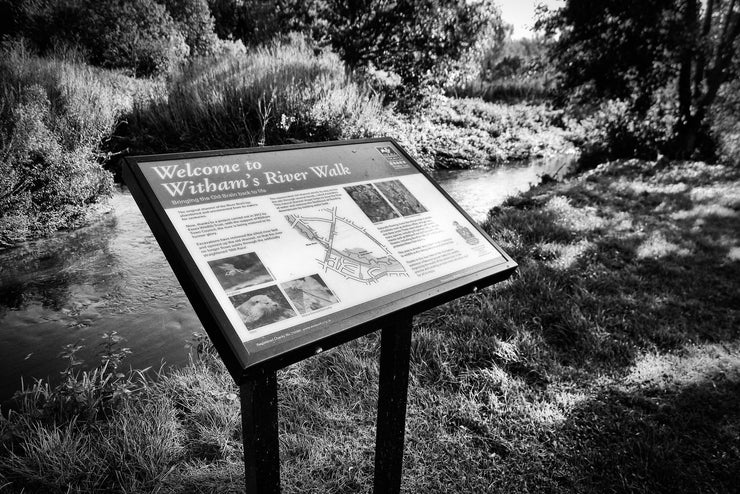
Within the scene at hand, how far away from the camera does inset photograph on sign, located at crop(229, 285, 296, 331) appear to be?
1.20 m

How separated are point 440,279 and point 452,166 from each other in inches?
342

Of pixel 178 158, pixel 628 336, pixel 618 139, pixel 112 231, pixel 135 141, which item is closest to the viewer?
pixel 178 158

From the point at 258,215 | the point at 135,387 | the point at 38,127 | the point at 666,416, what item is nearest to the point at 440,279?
the point at 258,215

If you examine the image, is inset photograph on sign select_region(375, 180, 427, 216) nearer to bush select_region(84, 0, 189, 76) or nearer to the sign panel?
the sign panel

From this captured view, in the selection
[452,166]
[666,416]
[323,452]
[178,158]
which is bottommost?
[452,166]

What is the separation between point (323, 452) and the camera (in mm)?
2283

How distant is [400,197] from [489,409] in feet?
4.86

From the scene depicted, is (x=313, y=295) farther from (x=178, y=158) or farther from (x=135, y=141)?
(x=135, y=141)

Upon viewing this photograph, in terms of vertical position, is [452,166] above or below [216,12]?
below

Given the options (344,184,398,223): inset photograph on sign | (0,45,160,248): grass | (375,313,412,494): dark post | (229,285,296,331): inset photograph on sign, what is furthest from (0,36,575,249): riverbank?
(375,313,412,494): dark post

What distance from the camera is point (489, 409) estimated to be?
2586 mm

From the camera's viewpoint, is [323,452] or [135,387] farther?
[135,387]

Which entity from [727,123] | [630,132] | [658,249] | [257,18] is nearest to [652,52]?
[630,132]

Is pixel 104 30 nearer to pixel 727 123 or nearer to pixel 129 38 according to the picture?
pixel 129 38
